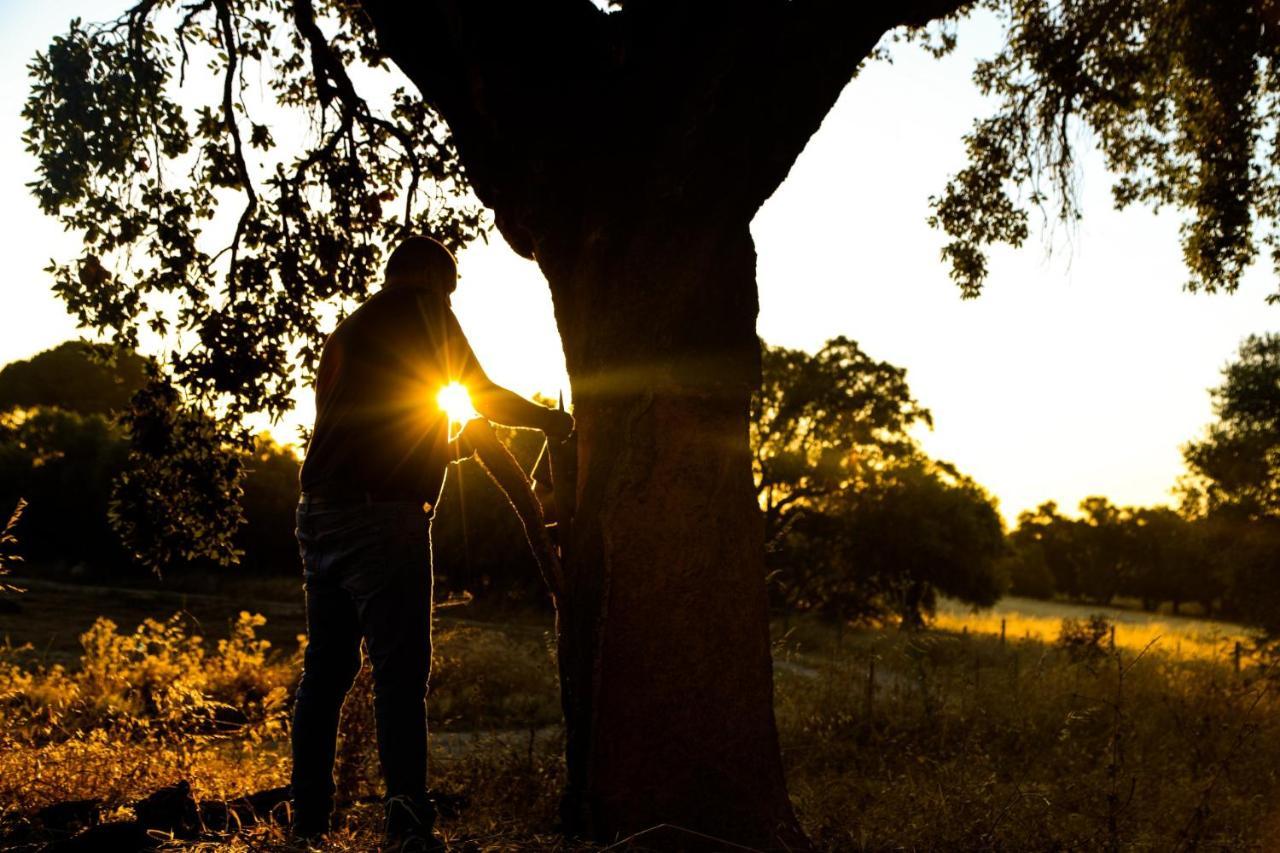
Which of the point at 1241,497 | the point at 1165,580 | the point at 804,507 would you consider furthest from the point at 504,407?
the point at 1165,580

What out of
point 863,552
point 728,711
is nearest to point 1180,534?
point 863,552

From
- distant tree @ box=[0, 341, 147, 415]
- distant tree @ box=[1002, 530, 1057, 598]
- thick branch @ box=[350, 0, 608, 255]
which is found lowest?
distant tree @ box=[1002, 530, 1057, 598]

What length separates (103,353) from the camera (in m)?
5.97

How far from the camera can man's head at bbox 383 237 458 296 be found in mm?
3217

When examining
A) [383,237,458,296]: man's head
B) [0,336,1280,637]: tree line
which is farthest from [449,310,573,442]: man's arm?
[0,336,1280,637]: tree line

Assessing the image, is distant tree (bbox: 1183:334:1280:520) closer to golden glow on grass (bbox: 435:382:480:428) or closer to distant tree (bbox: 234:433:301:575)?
golden glow on grass (bbox: 435:382:480:428)

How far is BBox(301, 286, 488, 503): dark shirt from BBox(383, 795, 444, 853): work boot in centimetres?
100

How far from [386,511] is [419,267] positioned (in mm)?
969

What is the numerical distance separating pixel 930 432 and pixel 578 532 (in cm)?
2878

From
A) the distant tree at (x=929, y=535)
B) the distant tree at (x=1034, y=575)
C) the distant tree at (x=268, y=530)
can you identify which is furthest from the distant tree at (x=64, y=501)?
the distant tree at (x=1034, y=575)

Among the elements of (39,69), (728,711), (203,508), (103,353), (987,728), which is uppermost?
(39,69)

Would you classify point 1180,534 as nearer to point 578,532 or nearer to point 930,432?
point 930,432

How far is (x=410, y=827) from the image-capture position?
8.86ft

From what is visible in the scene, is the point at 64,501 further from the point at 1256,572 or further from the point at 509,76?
the point at 1256,572
